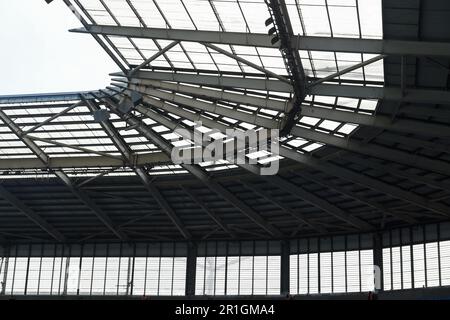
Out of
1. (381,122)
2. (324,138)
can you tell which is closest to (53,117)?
(324,138)

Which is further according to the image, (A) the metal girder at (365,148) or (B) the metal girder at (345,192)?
(B) the metal girder at (345,192)

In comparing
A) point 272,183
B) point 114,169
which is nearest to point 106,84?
point 114,169

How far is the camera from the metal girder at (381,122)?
3216 cm

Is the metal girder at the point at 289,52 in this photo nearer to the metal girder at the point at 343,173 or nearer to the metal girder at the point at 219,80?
the metal girder at the point at 219,80

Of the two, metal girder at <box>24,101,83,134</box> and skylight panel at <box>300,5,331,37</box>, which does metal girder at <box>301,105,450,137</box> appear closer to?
skylight panel at <box>300,5,331,37</box>

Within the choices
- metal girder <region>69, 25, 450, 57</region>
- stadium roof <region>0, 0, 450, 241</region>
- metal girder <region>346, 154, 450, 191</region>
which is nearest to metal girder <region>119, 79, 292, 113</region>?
stadium roof <region>0, 0, 450, 241</region>

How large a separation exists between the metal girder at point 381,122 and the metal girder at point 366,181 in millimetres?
7216

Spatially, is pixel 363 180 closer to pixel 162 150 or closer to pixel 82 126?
pixel 162 150

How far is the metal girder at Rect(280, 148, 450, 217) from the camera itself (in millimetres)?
41438

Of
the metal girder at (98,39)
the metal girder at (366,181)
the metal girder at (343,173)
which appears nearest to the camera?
the metal girder at (98,39)

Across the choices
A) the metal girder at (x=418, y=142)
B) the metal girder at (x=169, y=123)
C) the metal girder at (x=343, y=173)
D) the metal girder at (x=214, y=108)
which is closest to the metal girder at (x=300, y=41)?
the metal girder at (x=214, y=108)

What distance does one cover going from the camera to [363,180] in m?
43.1

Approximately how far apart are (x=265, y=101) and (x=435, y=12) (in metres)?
12.7

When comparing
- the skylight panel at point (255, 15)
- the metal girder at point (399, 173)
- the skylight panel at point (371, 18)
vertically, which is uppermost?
the skylight panel at point (255, 15)
